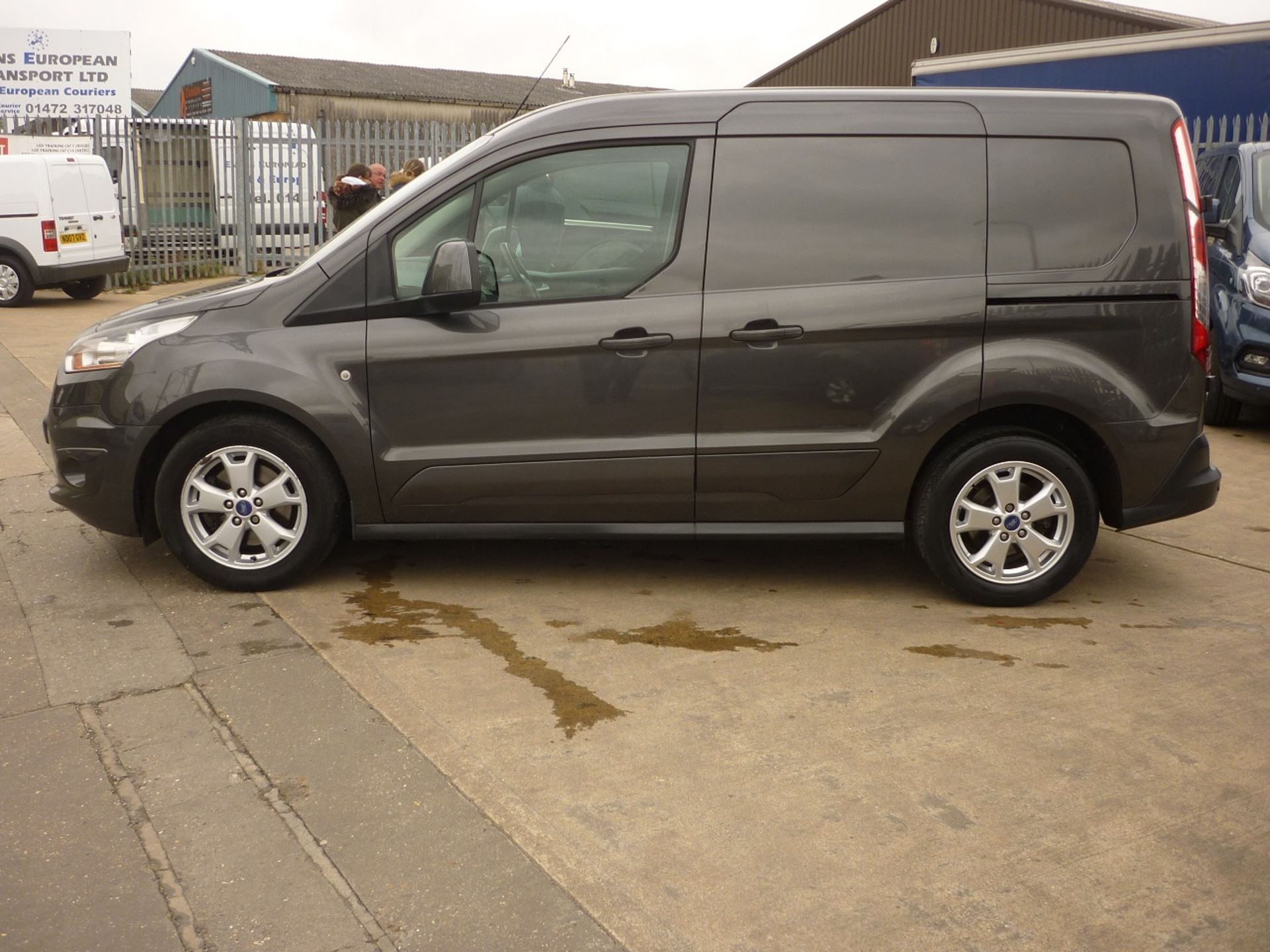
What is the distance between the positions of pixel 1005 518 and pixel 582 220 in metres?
2.02

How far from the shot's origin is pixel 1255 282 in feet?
27.9

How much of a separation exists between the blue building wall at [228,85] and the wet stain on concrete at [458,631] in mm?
34101

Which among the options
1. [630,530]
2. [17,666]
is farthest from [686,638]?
[17,666]

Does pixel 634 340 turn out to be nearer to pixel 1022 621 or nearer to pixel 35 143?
pixel 1022 621

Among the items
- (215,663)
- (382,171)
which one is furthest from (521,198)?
(382,171)

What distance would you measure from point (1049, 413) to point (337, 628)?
288cm

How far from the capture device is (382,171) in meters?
12.5

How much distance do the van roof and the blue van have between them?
347cm

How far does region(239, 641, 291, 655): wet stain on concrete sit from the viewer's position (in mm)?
4594

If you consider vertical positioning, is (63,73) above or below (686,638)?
above

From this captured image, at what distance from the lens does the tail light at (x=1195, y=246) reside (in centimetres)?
501

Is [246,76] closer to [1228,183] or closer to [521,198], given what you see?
[1228,183]

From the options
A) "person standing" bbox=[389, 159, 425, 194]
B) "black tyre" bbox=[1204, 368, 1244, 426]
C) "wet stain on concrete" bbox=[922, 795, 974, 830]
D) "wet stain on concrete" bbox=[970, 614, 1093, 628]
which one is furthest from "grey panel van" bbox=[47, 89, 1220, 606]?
"person standing" bbox=[389, 159, 425, 194]

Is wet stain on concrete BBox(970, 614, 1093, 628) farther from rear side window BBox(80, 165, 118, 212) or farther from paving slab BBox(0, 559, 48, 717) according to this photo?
rear side window BBox(80, 165, 118, 212)
